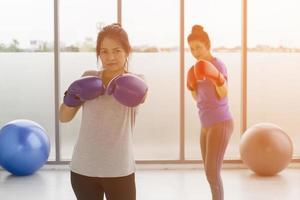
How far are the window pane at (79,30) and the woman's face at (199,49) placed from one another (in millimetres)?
2165

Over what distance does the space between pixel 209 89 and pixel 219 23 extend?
2306mm

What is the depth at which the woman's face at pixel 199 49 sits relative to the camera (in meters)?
2.94

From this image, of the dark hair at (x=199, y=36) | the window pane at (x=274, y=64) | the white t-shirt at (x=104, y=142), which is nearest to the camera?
the white t-shirt at (x=104, y=142)

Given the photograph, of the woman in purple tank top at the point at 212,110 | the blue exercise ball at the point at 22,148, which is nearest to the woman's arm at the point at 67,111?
the woman in purple tank top at the point at 212,110

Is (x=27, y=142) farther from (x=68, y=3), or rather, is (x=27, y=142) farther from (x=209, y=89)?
(x=209, y=89)

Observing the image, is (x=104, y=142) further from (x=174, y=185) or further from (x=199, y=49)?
(x=174, y=185)

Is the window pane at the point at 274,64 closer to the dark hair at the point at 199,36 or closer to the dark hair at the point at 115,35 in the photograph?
the dark hair at the point at 199,36

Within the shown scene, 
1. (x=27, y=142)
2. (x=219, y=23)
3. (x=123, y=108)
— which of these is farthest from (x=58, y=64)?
(x=123, y=108)

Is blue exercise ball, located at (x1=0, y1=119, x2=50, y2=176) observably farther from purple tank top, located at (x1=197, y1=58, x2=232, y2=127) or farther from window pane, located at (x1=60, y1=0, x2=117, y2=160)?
purple tank top, located at (x1=197, y1=58, x2=232, y2=127)

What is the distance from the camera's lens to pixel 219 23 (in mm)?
5027

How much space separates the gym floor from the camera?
380cm

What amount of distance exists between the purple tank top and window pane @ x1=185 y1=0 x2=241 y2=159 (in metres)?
2.19

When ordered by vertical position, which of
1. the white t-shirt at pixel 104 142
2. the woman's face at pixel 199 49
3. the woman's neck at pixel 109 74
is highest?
the woman's face at pixel 199 49

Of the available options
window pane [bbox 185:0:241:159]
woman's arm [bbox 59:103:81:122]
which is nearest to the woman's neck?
woman's arm [bbox 59:103:81:122]
